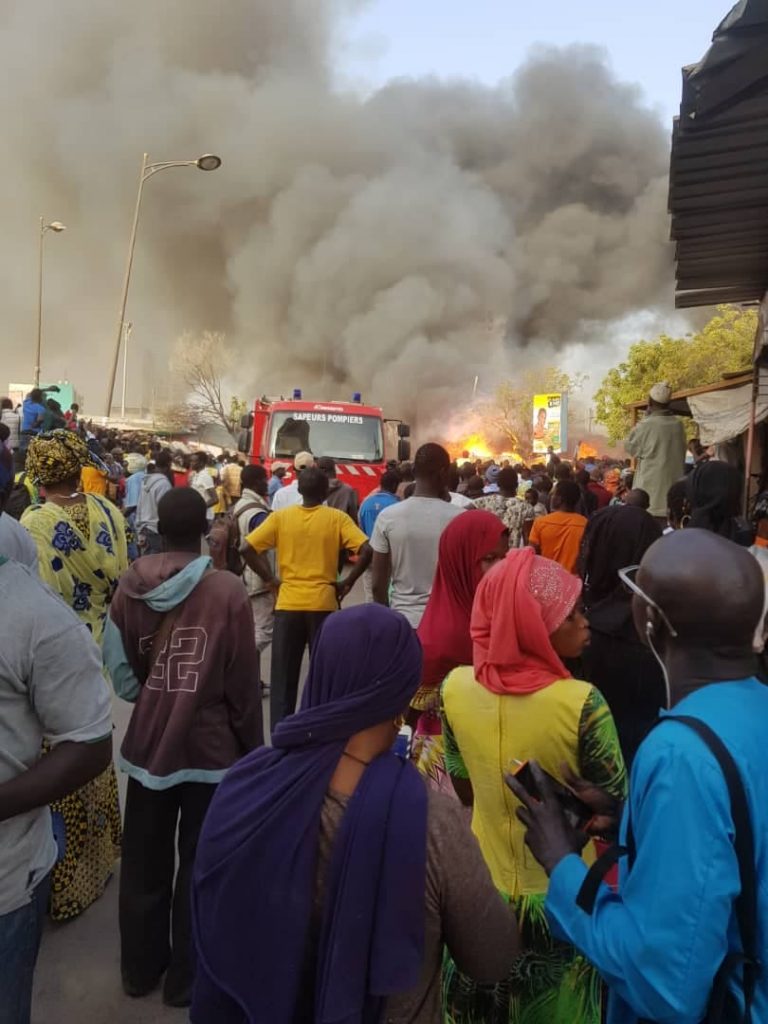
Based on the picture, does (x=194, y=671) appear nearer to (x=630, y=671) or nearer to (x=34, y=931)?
(x=34, y=931)

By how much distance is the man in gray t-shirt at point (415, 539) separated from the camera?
12.8 ft

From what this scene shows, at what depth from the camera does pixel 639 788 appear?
1.18 meters

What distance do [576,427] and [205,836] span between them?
68.8 metres

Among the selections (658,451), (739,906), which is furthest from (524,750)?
(658,451)

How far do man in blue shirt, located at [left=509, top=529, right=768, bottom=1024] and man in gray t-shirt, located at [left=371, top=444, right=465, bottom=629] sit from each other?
254 centimetres

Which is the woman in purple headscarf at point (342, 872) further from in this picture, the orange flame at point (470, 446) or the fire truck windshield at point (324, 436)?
the orange flame at point (470, 446)

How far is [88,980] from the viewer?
269cm

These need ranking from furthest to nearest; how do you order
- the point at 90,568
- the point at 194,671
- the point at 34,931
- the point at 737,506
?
the point at 737,506 < the point at 90,568 < the point at 194,671 < the point at 34,931

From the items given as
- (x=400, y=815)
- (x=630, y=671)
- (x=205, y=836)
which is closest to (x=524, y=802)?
(x=400, y=815)

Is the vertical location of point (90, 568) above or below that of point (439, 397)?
below

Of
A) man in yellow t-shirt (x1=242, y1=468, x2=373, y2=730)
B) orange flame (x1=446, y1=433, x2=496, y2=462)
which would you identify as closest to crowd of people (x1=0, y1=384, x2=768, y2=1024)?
man in yellow t-shirt (x1=242, y1=468, x2=373, y2=730)

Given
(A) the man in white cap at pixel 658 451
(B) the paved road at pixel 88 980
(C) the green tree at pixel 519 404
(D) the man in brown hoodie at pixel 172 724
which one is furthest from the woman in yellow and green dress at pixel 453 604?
(C) the green tree at pixel 519 404

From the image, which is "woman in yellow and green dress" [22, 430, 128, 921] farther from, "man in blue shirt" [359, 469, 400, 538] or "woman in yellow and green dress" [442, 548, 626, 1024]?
"man in blue shirt" [359, 469, 400, 538]

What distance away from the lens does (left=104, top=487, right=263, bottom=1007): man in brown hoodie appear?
254 cm
